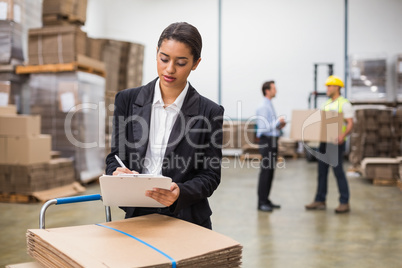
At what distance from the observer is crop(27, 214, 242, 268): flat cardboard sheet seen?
1097 mm

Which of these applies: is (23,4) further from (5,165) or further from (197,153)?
(197,153)

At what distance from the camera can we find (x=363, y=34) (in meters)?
12.5

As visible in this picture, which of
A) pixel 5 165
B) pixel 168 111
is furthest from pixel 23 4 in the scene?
pixel 168 111

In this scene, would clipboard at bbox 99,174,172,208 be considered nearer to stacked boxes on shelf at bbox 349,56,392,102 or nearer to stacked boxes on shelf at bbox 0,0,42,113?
stacked boxes on shelf at bbox 0,0,42,113

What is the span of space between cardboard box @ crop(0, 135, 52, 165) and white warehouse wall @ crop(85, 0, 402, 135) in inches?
276

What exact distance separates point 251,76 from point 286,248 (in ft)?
31.1

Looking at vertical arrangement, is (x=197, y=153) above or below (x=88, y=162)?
above

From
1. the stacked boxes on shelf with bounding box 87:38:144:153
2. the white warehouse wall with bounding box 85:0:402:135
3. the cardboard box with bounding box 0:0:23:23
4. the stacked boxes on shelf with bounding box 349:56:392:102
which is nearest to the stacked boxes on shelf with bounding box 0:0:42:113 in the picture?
the cardboard box with bounding box 0:0:23:23

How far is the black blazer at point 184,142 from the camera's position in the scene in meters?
1.56

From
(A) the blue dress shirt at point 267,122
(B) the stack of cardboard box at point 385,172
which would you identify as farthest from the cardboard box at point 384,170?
(A) the blue dress shirt at point 267,122

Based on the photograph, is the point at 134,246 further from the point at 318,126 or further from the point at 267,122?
the point at 318,126

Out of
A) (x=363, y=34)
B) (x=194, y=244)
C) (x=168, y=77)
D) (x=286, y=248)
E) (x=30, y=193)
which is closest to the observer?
(x=194, y=244)

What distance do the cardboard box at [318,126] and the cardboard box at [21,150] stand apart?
3813mm

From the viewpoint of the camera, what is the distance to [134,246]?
1.19 meters
